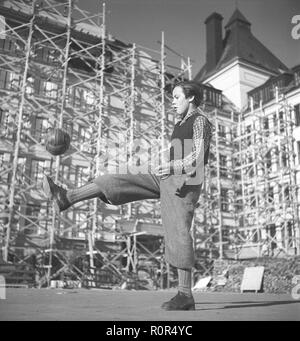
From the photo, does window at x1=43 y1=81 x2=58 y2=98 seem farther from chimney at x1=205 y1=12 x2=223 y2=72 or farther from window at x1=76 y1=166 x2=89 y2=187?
chimney at x1=205 y1=12 x2=223 y2=72

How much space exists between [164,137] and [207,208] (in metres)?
3.51

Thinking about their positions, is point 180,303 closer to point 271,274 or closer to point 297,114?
point 271,274

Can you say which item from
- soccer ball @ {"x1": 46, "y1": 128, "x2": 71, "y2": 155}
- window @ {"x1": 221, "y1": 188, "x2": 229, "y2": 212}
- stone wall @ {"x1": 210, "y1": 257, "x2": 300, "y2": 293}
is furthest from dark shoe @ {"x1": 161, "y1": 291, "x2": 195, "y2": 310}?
window @ {"x1": 221, "y1": 188, "x2": 229, "y2": 212}

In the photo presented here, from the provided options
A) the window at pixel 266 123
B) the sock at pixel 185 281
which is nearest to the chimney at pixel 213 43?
the window at pixel 266 123

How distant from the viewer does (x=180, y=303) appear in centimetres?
220

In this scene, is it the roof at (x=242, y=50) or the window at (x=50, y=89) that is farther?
the roof at (x=242, y=50)

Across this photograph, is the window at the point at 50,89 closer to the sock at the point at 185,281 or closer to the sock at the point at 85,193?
the sock at the point at 85,193

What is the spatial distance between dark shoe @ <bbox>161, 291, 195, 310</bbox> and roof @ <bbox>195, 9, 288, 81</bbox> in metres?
21.4

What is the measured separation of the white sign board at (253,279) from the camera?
8375 mm

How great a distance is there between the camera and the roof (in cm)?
2284

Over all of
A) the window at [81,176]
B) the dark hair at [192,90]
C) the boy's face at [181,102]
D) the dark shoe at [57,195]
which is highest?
the window at [81,176]

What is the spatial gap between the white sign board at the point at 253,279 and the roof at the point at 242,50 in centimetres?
1562
